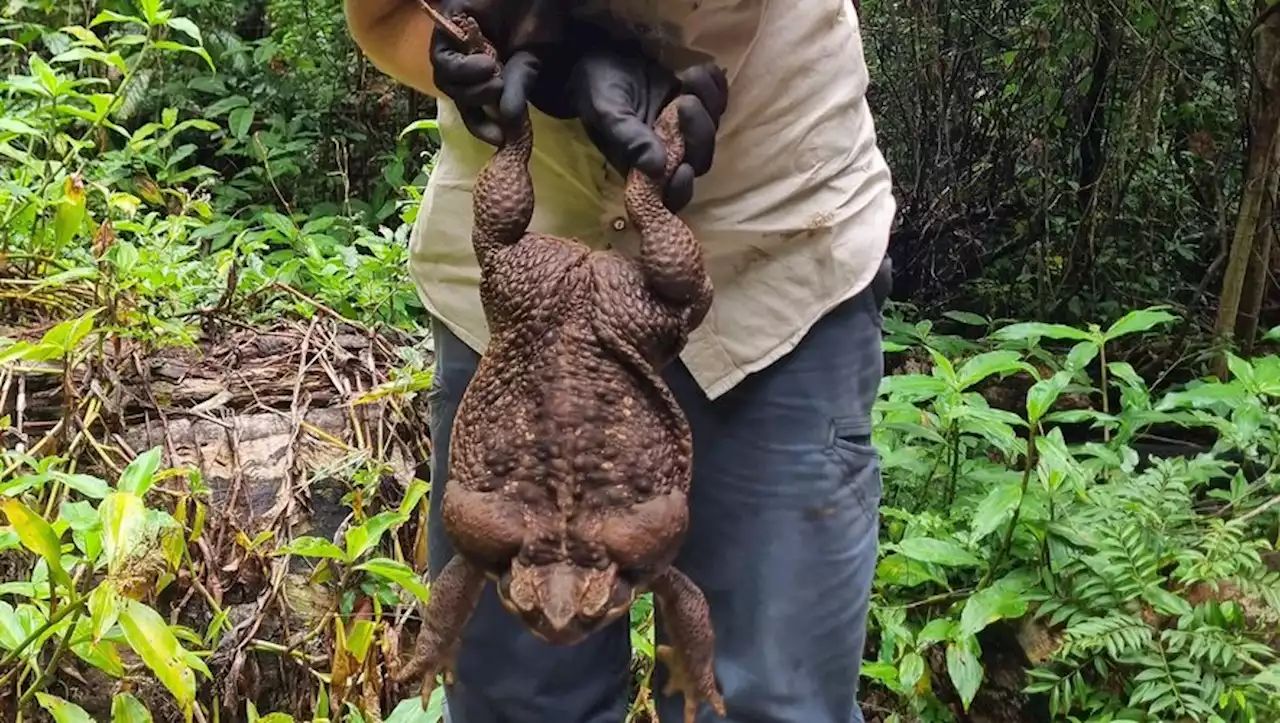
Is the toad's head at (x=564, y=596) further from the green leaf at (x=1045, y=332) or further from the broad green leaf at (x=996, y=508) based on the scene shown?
the green leaf at (x=1045, y=332)

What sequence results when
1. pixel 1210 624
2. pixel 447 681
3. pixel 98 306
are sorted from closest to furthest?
pixel 447 681
pixel 1210 624
pixel 98 306

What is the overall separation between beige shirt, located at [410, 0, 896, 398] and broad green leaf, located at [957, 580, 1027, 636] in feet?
3.39

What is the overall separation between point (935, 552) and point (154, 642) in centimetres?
129

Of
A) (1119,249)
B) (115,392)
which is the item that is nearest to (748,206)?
(115,392)

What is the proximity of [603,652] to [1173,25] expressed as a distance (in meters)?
2.86

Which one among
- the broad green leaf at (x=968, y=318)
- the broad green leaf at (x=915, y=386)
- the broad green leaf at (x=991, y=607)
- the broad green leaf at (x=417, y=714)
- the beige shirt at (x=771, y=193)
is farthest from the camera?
the broad green leaf at (x=968, y=318)

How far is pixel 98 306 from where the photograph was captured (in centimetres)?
235

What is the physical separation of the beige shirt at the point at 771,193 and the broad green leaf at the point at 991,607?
40.6 inches

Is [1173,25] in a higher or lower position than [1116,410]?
higher

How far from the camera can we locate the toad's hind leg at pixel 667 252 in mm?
862

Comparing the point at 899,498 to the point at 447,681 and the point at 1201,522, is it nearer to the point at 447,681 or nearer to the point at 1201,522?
the point at 1201,522

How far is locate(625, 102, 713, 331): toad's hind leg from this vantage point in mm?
862

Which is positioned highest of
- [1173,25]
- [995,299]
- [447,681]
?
[1173,25]

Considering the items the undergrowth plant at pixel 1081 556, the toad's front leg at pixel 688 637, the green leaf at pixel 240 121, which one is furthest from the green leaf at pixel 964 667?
the green leaf at pixel 240 121
